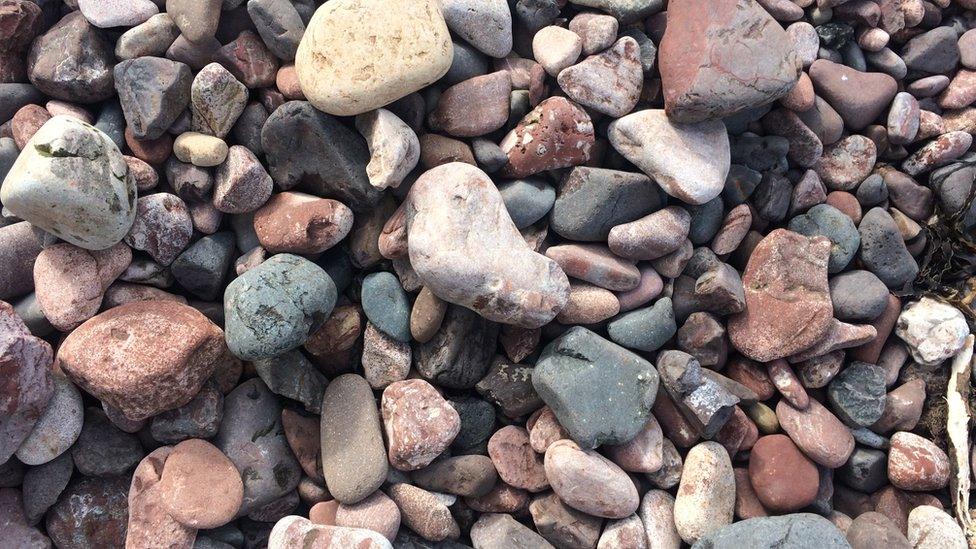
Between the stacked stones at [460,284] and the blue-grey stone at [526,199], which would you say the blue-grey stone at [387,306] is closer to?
the stacked stones at [460,284]

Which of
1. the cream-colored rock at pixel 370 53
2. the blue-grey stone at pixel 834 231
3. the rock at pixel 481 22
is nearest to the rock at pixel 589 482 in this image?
the blue-grey stone at pixel 834 231

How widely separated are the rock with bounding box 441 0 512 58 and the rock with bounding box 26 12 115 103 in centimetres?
143

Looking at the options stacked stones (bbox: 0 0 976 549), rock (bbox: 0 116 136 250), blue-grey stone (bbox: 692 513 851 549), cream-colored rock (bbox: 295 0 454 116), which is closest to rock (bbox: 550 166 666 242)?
stacked stones (bbox: 0 0 976 549)

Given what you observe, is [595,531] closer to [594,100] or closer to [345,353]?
[345,353]

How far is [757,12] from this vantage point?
2.46 metres

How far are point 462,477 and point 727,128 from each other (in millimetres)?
1963

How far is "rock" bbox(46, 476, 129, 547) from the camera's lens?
8.10ft

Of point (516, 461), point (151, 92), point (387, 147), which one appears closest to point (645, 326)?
point (516, 461)

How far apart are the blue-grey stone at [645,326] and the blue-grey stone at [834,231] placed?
801 millimetres

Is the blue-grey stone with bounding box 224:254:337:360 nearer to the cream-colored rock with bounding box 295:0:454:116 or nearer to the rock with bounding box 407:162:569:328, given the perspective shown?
the rock with bounding box 407:162:569:328

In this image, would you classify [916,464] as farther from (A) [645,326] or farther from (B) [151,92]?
(B) [151,92]

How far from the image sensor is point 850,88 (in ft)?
9.32

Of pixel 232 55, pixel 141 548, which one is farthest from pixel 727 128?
pixel 141 548

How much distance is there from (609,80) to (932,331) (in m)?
1.90
